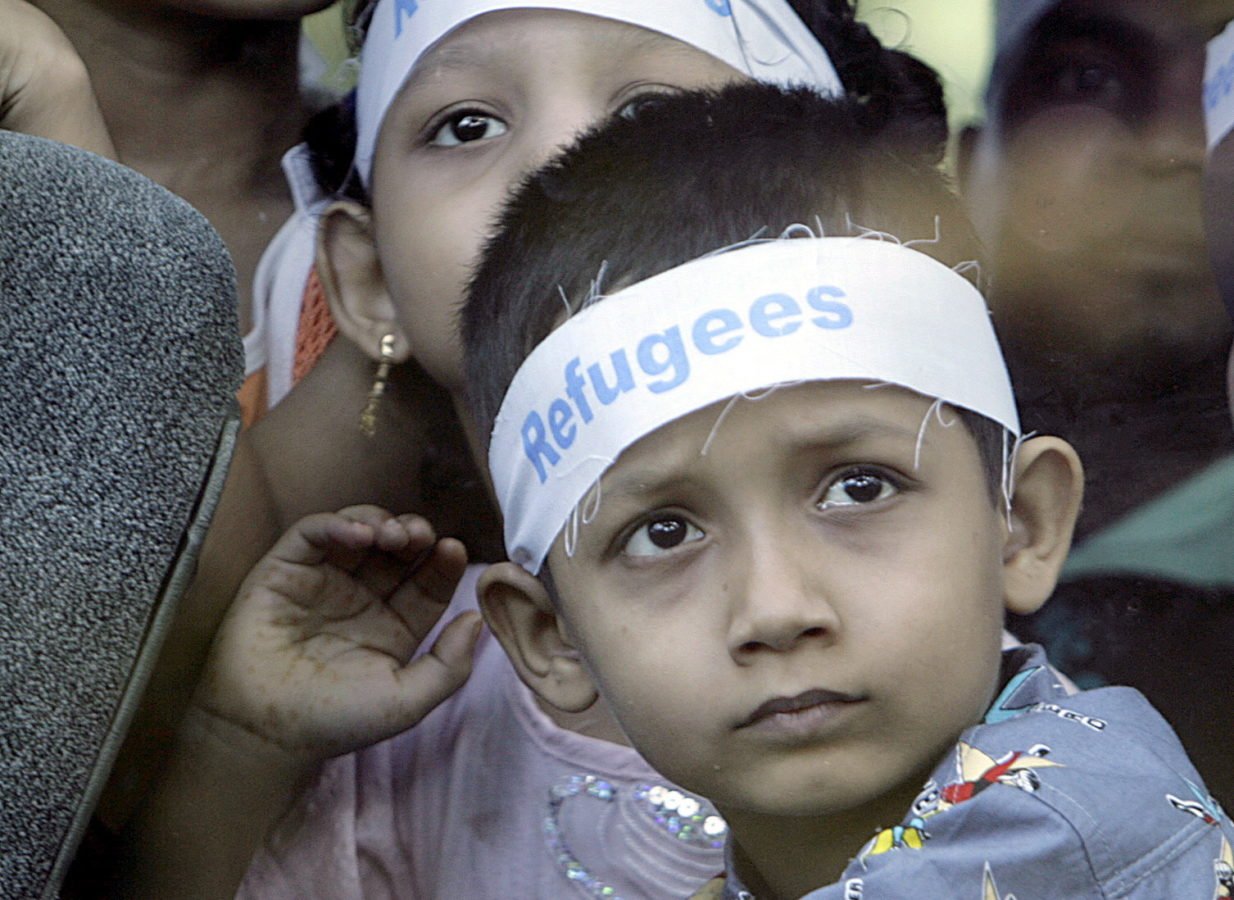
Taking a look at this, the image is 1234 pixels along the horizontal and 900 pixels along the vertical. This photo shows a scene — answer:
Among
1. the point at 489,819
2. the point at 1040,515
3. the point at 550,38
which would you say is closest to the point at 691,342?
the point at 1040,515

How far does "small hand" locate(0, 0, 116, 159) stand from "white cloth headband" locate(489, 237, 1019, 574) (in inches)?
18.0

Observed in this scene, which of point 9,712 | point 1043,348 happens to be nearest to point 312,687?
A: point 9,712

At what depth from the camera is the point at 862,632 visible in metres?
0.90

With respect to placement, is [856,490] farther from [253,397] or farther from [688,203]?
[253,397]

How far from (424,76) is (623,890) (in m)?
0.66

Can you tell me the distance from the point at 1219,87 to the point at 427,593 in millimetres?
765

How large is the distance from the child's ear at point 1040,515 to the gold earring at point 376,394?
580 millimetres

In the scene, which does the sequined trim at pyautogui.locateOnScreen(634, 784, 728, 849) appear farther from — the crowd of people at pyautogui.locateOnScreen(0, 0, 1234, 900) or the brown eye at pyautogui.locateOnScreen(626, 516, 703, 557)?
the brown eye at pyautogui.locateOnScreen(626, 516, 703, 557)

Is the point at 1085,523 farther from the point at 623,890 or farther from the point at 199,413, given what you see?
the point at 199,413

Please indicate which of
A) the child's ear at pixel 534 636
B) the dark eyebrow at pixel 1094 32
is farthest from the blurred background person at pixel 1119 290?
the child's ear at pixel 534 636

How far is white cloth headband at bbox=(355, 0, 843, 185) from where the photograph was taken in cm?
125

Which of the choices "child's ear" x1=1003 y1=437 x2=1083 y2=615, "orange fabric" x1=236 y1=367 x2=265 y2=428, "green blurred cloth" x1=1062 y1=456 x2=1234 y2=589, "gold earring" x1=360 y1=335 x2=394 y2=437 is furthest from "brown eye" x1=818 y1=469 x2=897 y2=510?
"orange fabric" x1=236 y1=367 x2=265 y2=428

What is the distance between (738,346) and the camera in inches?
36.9

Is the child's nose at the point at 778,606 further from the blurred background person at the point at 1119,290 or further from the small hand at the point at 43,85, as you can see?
the small hand at the point at 43,85
